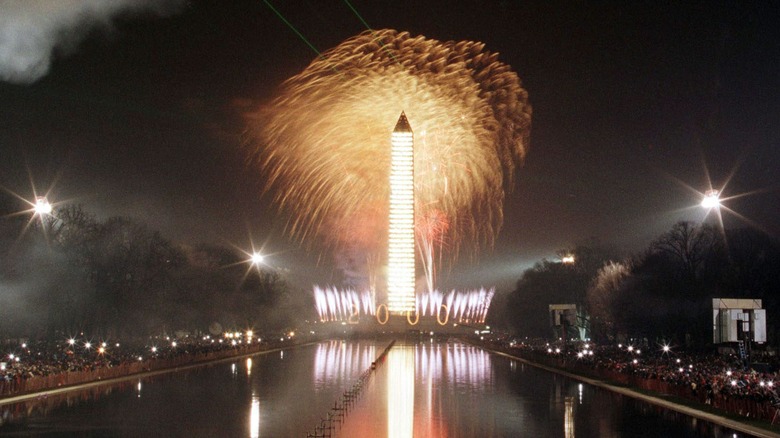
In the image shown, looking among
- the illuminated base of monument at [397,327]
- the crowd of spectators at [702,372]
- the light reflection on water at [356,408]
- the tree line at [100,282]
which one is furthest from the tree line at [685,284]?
the tree line at [100,282]

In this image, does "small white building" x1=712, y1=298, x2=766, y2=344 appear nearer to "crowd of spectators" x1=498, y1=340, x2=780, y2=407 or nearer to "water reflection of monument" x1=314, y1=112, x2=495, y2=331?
"crowd of spectators" x1=498, y1=340, x2=780, y2=407

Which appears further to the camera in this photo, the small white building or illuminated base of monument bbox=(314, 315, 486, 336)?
illuminated base of monument bbox=(314, 315, 486, 336)

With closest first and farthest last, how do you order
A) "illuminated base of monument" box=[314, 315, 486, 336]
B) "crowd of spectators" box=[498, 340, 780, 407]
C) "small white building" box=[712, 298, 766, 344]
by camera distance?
"crowd of spectators" box=[498, 340, 780, 407] → "small white building" box=[712, 298, 766, 344] → "illuminated base of monument" box=[314, 315, 486, 336]

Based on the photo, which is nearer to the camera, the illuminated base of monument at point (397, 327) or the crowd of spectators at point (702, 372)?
the crowd of spectators at point (702, 372)

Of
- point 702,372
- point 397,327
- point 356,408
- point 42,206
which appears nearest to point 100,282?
point 42,206

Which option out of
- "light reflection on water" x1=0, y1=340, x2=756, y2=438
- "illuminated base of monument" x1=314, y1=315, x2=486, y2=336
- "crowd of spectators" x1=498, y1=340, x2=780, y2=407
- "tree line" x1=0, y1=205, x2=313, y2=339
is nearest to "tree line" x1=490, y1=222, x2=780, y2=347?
"crowd of spectators" x1=498, y1=340, x2=780, y2=407

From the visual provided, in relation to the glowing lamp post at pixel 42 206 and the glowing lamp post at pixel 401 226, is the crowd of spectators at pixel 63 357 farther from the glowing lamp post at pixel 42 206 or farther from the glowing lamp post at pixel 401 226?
the glowing lamp post at pixel 401 226

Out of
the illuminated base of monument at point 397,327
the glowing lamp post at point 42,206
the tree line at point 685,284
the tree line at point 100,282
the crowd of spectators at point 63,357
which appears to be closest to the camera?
the crowd of spectators at point 63,357

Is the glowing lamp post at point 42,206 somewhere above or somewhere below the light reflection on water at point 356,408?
above

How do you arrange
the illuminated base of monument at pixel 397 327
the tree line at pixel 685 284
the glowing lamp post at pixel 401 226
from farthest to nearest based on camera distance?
the illuminated base of monument at pixel 397 327 < the glowing lamp post at pixel 401 226 < the tree line at pixel 685 284

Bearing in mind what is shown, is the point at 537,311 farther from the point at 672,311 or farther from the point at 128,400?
the point at 128,400
